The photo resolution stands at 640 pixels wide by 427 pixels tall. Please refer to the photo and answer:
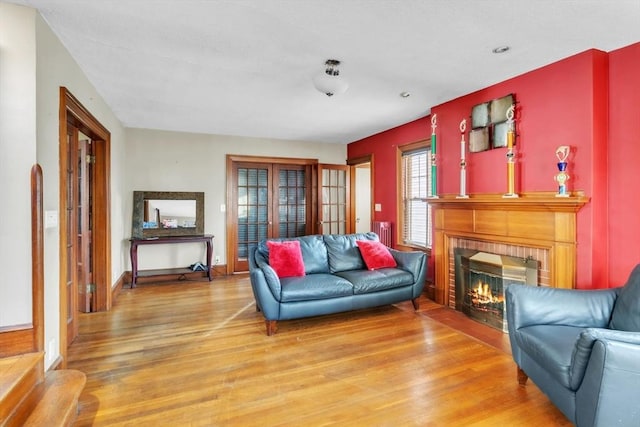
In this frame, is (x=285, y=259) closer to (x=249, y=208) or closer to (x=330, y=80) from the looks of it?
(x=330, y=80)

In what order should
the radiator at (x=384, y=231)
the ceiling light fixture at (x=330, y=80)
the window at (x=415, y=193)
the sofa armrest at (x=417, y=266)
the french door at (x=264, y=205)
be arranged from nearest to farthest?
1. the ceiling light fixture at (x=330, y=80)
2. the sofa armrest at (x=417, y=266)
3. the window at (x=415, y=193)
4. the radiator at (x=384, y=231)
5. the french door at (x=264, y=205)

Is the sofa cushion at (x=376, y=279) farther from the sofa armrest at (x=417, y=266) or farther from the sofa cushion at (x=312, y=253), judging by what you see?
the sofa cushion at (x=312, y=253)

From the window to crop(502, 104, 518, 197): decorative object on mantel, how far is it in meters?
1.47

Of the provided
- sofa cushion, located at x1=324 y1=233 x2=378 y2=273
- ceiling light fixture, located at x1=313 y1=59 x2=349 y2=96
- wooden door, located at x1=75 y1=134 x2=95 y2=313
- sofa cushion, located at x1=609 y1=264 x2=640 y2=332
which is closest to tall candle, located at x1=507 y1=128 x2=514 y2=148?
sofa cushion, located at x1=609 y1=264 x2=640 y2=332

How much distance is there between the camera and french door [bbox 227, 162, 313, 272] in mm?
5930

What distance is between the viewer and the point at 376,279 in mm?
3562

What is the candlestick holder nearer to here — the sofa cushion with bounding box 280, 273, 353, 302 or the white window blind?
the white window blind

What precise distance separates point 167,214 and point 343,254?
3153 mm

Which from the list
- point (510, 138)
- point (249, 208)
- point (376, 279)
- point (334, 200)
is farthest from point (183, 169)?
point (510, 138)

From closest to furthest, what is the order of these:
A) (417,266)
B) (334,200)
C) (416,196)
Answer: (417,266) < (416,196) < (334,200)

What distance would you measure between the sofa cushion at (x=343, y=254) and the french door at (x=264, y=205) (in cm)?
234

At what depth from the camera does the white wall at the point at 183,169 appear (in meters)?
5.28

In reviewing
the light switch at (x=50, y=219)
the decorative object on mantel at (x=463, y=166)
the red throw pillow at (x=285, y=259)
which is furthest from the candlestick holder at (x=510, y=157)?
the light switch at (x=50, y=219)

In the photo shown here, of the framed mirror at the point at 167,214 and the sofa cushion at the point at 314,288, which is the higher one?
the framed mirror at the point at 167,214
